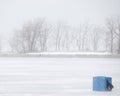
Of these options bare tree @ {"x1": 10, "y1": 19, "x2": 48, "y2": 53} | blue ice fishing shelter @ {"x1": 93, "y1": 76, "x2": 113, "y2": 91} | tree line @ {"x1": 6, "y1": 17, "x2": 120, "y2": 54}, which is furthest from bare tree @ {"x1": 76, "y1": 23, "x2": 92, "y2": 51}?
blue ice fishing shelter @ {"x1": 93, "y1": 76, "x2": 113, "y2": 91}

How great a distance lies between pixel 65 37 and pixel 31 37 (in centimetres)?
2093

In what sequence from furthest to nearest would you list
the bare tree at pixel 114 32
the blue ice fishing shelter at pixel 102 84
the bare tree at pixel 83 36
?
1. the bare tree at pixel 83 36
2. the bare tree at pixel 114 32
3. the blue ice fishing shelter at pixel 102 84

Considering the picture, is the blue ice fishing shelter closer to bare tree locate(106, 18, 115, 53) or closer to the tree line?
the tree line

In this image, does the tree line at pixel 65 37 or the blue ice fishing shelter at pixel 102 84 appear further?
the tree line at pixel 65 37

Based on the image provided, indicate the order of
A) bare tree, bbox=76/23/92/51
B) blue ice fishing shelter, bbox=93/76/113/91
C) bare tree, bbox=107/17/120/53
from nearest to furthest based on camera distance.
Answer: blue ice fishing shelter, bbox=93/76/113/91
bare tree, bbox=107/17/120/53
bare tree, bbox=76/23/92/51

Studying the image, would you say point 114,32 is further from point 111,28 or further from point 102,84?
point 102,84

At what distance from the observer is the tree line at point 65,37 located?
9581cm

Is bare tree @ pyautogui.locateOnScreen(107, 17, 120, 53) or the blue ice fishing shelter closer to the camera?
the blue ice fishing shelter

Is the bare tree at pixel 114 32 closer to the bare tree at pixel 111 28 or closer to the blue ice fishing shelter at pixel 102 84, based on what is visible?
the bare tree at pixel 111 28

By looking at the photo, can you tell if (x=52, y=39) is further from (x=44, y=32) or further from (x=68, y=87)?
(x=68, y=87)

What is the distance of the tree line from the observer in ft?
314

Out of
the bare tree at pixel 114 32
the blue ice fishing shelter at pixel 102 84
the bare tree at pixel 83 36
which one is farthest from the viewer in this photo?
the bare tree at pixel 83 36

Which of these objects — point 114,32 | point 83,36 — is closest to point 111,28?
point 114,32

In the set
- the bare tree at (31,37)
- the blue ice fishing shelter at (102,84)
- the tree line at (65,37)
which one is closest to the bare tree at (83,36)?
the tree line at (65,37)
